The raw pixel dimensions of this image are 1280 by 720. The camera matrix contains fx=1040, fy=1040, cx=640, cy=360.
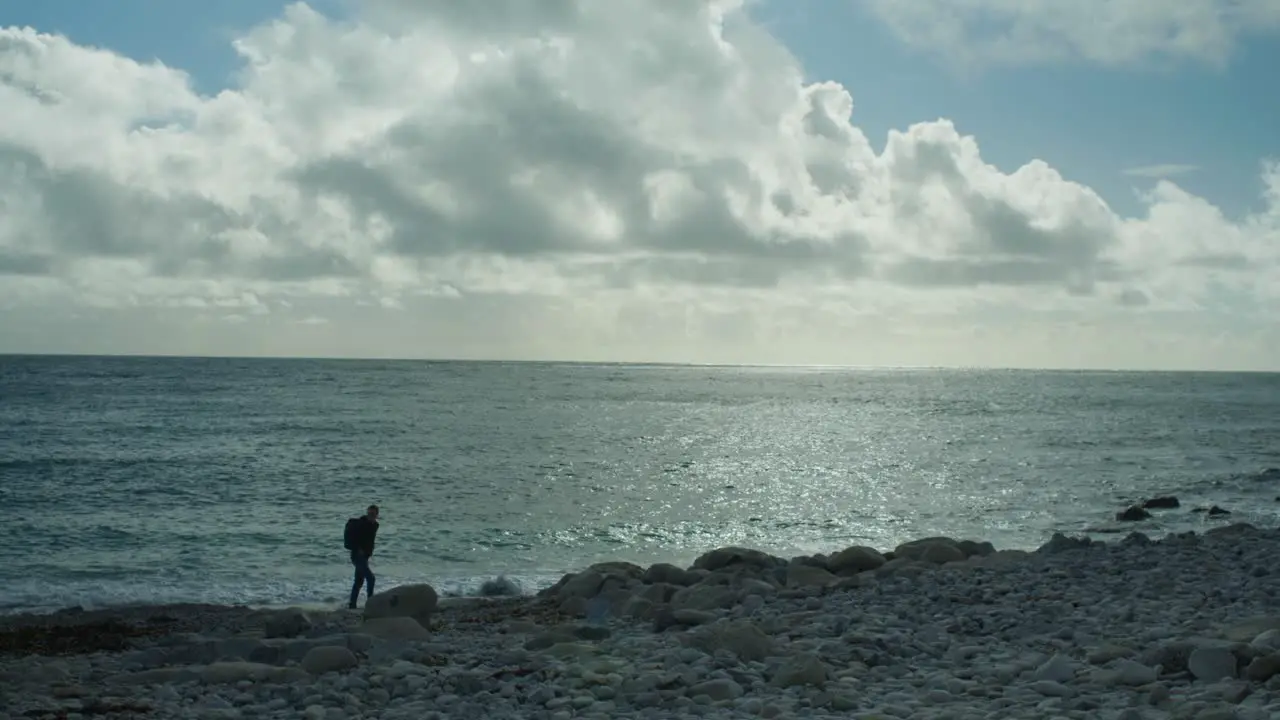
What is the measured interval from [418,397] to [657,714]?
9775cm

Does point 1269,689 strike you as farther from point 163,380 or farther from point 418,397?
point 163,380

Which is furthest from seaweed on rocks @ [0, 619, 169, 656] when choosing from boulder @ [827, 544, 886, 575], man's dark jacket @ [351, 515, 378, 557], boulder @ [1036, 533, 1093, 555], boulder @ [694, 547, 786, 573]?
boulder @ [1036, 533, 1093, 555]

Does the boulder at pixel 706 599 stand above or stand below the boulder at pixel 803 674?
below

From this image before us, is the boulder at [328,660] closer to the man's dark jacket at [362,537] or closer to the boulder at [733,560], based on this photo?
the man's dark jacket at [362,537]

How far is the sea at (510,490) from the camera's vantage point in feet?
77.8

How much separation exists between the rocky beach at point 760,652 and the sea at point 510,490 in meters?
6.69

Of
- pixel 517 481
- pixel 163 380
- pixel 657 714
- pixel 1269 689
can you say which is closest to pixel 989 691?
pixel 1269 689

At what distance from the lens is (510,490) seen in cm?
3619

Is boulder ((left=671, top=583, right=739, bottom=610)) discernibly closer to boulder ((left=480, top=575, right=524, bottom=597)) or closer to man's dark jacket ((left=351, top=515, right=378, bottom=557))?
man's dark jacket ((left=351, top=515, right=378, bottom=557))

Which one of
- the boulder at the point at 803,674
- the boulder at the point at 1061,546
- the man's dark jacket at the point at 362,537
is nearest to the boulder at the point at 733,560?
the boulder at the point at 1061,546

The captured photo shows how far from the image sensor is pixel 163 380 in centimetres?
12312

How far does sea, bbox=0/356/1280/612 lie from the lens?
933 inches

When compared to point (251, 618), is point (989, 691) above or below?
above

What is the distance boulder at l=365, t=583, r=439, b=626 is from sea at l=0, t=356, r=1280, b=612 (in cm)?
498
